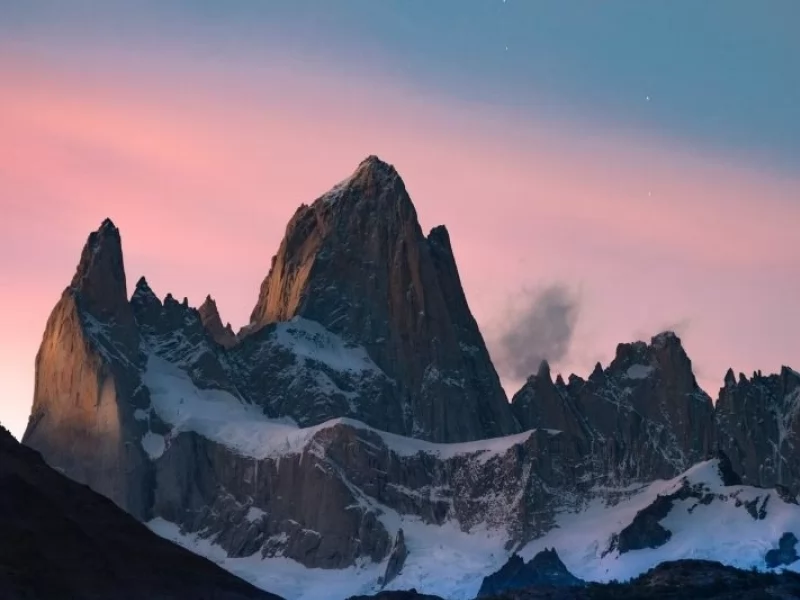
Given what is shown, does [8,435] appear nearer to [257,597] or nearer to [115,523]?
[115,523]

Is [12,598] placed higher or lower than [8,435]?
lower

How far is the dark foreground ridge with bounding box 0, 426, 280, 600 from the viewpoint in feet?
477

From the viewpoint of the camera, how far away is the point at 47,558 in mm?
147250

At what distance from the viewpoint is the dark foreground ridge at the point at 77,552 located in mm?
145500

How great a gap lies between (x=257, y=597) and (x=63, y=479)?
15827 mm

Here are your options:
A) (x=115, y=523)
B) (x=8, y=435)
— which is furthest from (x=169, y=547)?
(x=8, y=435)

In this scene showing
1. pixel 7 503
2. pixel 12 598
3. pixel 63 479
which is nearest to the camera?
pixel 12 598

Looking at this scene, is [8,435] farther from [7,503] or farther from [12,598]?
[12,598]

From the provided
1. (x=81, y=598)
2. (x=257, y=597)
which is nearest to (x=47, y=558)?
(x=81, y=598)

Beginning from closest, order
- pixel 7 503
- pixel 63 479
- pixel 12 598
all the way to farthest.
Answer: pixel 12 598, pixel 7 503, pixel 63 479

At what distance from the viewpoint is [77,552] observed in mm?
149500

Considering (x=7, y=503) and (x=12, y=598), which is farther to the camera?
(x=7, y=503)

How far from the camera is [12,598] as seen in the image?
462 feet

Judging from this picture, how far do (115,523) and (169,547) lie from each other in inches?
153
